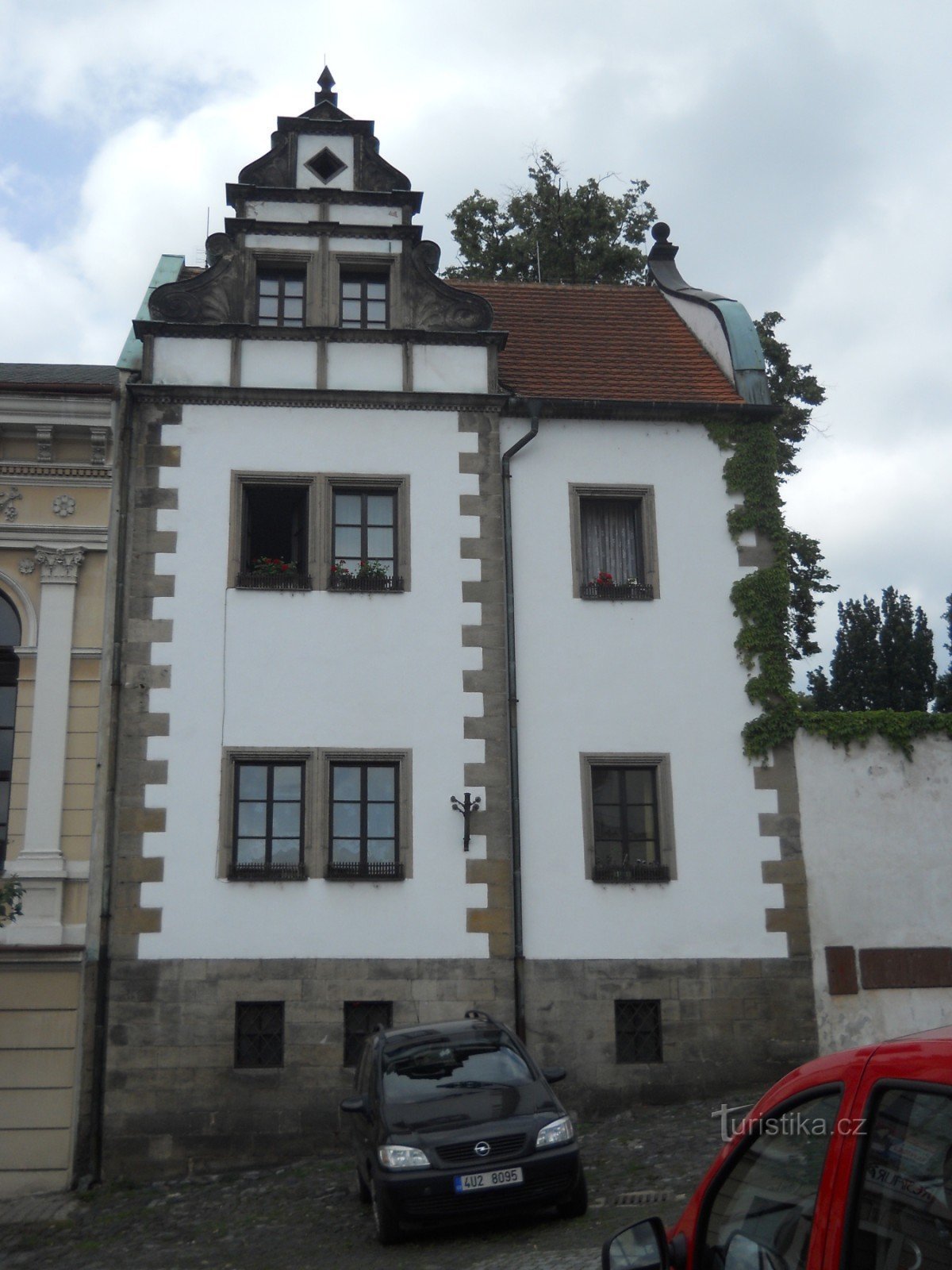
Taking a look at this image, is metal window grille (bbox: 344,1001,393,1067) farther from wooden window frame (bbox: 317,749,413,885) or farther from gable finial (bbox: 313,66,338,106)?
gable finial (bbox: 313,66,338,106)

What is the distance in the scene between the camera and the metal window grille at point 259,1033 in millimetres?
15445

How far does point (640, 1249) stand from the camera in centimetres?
381

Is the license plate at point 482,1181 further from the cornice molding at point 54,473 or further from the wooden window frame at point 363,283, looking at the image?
the wooden window frame at point 363,283

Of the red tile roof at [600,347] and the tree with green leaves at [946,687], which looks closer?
the red tile roof at [600,347]

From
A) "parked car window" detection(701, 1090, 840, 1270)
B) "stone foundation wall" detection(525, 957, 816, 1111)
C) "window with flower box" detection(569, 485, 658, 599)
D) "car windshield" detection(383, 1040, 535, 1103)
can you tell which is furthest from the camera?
"window with flower box" detection(569, 485, 658, 599)

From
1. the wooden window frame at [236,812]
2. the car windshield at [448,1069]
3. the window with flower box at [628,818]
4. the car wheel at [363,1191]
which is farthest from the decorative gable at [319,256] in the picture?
the car wheel at [363,1191]

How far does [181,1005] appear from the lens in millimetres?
15375

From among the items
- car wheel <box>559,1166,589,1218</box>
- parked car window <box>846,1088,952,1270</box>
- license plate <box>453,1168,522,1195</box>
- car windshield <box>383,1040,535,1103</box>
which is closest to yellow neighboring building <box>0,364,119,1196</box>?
car windshield <box>383,1040,535,1103</box>

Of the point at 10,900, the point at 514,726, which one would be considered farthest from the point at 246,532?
the point at 10,900

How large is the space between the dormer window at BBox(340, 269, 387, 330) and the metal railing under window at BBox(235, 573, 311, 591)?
375cm

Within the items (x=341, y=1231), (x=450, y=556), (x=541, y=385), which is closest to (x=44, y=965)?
(x=341, y=1231)

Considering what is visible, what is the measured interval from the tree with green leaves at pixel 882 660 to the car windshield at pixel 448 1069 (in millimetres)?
19471

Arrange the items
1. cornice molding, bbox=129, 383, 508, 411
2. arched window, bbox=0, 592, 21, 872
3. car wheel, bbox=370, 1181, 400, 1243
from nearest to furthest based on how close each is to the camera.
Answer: car wheel, bbox=370, 1181, 400, 1243 < arched window, bbox=0, 592, 21, 872 < cornice molding, bbox=129, 383, 508, 411

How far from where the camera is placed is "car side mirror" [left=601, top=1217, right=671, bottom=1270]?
3.75 meters
